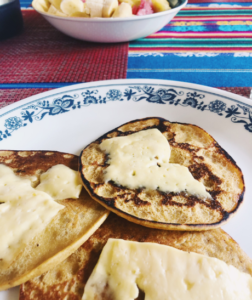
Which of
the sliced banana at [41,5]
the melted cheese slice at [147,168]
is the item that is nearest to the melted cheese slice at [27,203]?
the melted cheese slice at [147,168]

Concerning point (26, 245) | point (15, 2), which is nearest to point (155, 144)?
point (26, 245)

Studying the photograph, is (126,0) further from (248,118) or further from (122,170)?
(122,170)

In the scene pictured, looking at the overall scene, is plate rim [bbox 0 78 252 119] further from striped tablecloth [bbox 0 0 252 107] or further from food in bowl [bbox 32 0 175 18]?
food in bowl [bbox 32 0 175 18]

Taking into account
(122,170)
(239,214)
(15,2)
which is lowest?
(239,214)

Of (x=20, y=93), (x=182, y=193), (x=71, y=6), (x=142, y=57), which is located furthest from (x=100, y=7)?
(x=182, y=193)

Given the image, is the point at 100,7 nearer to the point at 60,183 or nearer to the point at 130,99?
the point at 130,99

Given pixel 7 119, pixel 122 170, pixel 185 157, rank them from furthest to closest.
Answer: pixel 7 119 < pixel 185 157 < pixel 122 170

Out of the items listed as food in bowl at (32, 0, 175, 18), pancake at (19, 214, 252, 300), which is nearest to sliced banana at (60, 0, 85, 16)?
food in bowl at (32, 0, 175, 18)

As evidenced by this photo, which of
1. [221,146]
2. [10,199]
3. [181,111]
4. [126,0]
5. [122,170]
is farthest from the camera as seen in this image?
[126,0]
